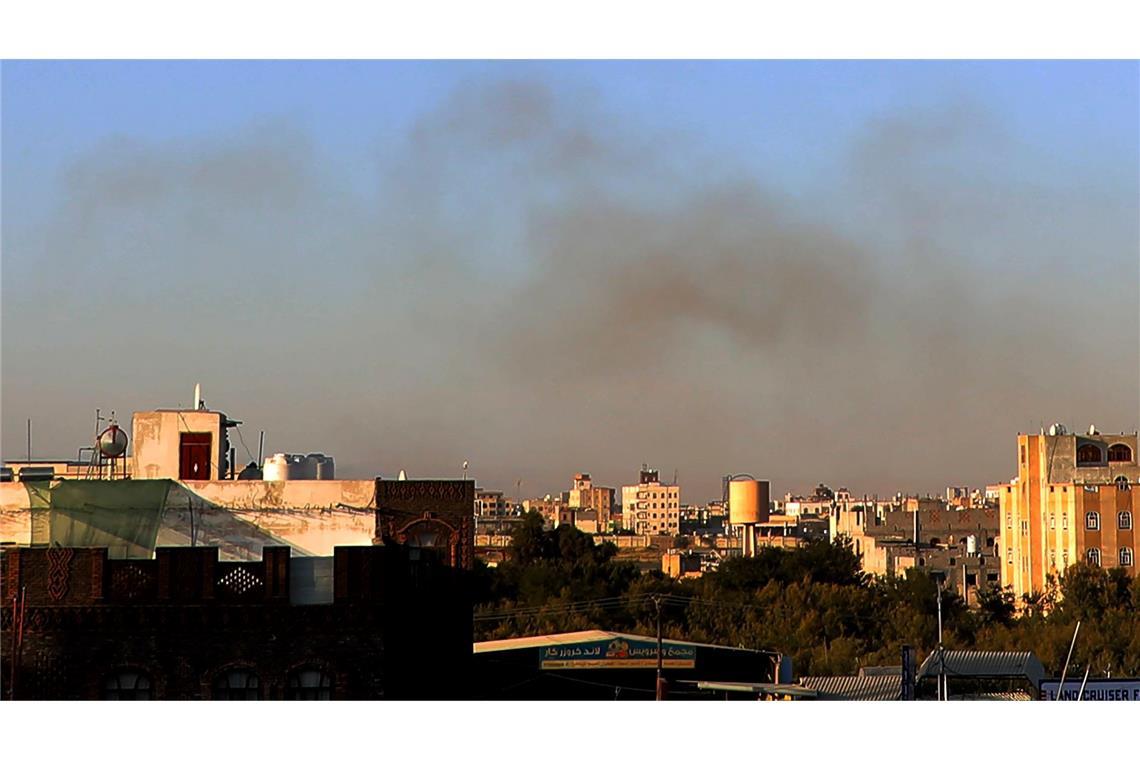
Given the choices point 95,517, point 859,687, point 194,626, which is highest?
point 95,517

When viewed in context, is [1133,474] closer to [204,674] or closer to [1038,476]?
[1038,476]

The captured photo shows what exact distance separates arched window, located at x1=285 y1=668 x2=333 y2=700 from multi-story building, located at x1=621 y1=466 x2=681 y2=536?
146 metres

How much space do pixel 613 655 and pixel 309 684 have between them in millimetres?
17034

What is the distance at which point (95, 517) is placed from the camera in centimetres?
2483

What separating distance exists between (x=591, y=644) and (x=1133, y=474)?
2095 inches

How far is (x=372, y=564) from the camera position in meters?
20.7

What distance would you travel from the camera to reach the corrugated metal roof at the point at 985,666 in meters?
35.2

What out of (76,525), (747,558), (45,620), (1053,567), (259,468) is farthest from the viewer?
(1053,567)

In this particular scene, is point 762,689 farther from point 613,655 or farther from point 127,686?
point 127,686

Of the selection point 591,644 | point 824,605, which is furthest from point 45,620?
point 824,605

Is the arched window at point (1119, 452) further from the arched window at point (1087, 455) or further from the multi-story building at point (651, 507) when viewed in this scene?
the multi-story building at point (651, 507)

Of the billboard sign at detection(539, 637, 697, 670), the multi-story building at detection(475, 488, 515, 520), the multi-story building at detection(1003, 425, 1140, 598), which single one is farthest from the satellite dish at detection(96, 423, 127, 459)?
the multi-story building at detection(475, 488, 515, 520)

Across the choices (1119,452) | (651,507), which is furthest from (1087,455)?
(651,507)

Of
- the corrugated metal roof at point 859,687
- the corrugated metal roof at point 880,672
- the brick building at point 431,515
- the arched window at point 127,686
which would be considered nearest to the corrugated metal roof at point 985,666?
the corrugated metal roof at point 859,687
